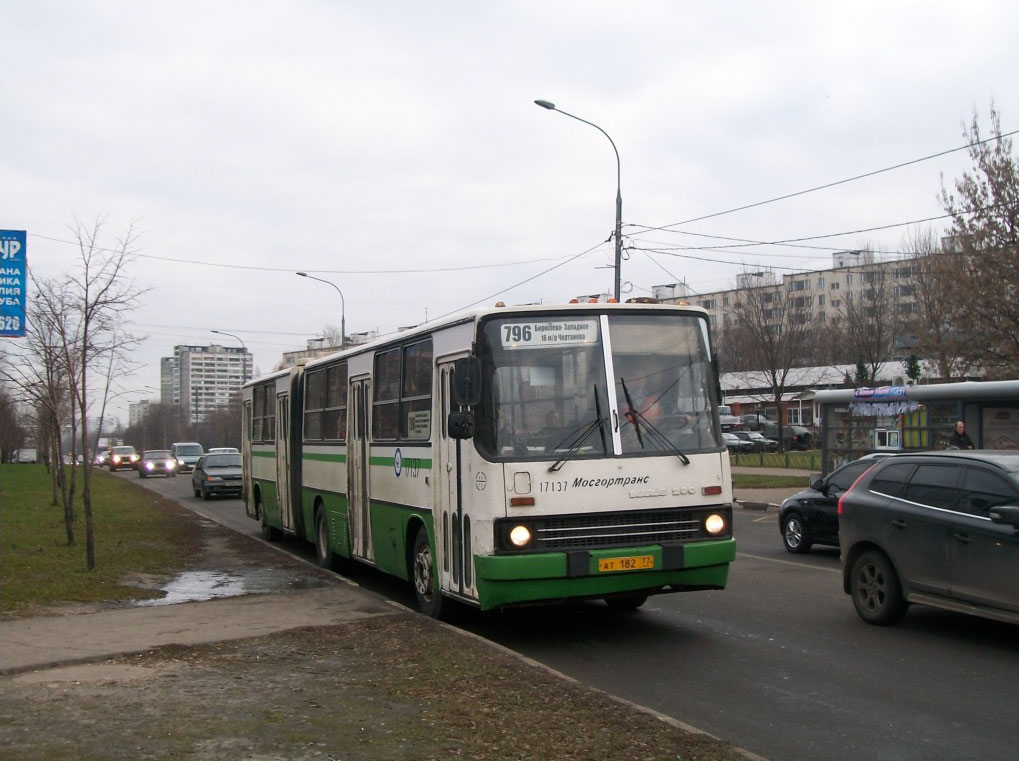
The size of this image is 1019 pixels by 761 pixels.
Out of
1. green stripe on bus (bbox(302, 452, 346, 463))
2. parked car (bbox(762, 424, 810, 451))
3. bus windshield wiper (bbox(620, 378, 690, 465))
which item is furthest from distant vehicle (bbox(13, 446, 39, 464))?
bus windshield wiper (bbox(620, 378, 690, 465))

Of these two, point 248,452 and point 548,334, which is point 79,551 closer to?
point 248,452

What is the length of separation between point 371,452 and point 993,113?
24.8 metres

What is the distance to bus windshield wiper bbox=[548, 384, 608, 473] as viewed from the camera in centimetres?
862

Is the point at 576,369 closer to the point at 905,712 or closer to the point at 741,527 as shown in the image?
the point at 905,712

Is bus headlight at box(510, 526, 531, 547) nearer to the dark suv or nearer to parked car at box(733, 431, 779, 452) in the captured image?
the dark suv

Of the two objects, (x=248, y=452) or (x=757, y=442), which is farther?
(x=757, y=442)

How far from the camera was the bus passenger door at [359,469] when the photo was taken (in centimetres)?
1221

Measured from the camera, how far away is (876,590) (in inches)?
376

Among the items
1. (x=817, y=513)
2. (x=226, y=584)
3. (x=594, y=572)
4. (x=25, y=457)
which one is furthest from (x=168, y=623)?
Result: (x=25, y=457)

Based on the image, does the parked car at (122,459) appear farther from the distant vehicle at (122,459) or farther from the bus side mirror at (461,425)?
the bus side mirror at (461,425)

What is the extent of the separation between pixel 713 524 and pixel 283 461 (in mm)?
9649

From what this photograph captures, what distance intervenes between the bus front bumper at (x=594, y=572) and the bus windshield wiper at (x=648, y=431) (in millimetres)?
799

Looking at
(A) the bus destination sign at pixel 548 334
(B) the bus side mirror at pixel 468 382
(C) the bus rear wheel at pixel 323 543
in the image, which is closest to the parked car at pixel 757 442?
(C) the bus rear wheel at pixel 323 543

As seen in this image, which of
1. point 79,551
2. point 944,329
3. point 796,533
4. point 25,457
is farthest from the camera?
point 25,457
